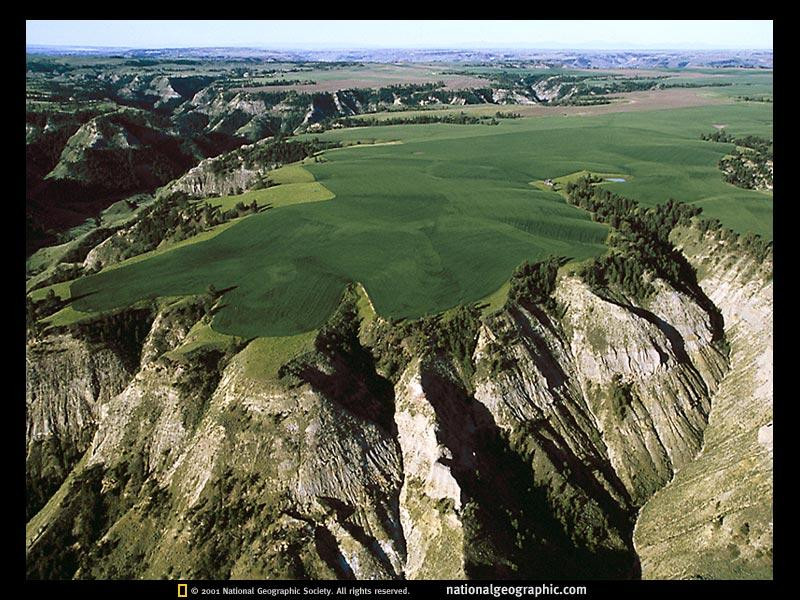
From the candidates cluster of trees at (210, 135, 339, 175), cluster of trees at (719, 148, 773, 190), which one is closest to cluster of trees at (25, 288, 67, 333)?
cluster of trees at (210, 135, 339, 175)

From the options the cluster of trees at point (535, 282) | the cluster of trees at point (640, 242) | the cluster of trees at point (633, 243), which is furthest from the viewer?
the cluster of trees at point (640, 242)

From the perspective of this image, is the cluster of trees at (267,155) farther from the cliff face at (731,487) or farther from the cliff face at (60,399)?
the cliff face at (731,487)

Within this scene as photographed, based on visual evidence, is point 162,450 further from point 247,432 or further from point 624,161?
point 624,161

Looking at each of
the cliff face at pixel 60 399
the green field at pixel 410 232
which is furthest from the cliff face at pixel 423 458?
the green field at pixel 410 232

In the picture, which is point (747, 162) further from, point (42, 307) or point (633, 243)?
point (42, 307)

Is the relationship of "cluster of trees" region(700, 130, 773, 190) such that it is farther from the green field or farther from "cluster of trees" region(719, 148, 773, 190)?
the green field

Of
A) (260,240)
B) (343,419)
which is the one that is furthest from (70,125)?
(343,419)

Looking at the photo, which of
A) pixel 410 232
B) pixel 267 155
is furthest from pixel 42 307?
pixel 267 155
